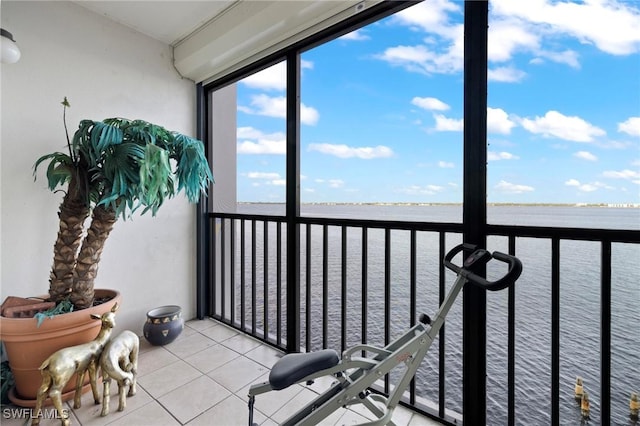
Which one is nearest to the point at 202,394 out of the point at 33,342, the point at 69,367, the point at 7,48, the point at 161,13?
the point at 69,367

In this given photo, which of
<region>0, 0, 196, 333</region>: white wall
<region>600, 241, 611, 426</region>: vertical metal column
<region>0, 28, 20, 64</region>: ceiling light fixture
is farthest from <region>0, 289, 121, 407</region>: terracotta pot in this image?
<region>600, 241, 611, 426</region>: vertical metal column

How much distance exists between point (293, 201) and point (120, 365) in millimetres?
1440

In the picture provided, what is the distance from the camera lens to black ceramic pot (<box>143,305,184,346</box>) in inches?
83.0

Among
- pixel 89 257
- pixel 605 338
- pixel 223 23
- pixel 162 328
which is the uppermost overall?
pixel 223 23

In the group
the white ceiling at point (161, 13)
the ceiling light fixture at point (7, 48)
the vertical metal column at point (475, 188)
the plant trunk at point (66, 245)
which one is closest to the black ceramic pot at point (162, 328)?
the plant trunk at point (66, 245)

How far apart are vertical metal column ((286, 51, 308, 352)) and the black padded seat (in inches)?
39.9

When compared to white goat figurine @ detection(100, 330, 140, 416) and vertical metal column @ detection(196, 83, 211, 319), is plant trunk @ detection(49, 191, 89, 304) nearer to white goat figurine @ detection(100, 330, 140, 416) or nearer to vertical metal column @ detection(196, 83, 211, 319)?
white goat figurine @ detection(100, 330, 140, 416)

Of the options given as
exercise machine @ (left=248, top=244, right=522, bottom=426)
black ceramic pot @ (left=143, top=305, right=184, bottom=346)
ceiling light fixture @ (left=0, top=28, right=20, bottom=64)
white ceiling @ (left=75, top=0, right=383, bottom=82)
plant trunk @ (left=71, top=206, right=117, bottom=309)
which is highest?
white ceiling @ (left=75, top=0, right=383, bottom=82)

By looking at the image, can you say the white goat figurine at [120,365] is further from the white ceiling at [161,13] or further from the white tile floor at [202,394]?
the white ceiling at [161,13]

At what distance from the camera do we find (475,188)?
1.31 metres

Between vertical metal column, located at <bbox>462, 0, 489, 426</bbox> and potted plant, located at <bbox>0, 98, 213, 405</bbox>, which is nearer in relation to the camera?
vertical metal column, located at <bbox>462, 0, 489, 426</bbox>

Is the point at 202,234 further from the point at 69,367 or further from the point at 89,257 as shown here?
the point at 69,367

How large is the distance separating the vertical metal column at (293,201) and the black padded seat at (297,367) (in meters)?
1.01

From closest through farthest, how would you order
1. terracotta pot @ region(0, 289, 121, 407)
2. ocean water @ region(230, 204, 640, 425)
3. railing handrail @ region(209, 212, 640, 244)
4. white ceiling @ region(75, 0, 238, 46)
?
railing handrail @ region(209, 212, 640, 244), ocean water @ region(230, 204, 640, 425), terracotta pot @ region(0, 289, 121, 407), white ceiling @ region(75, 0, 238, 46)
